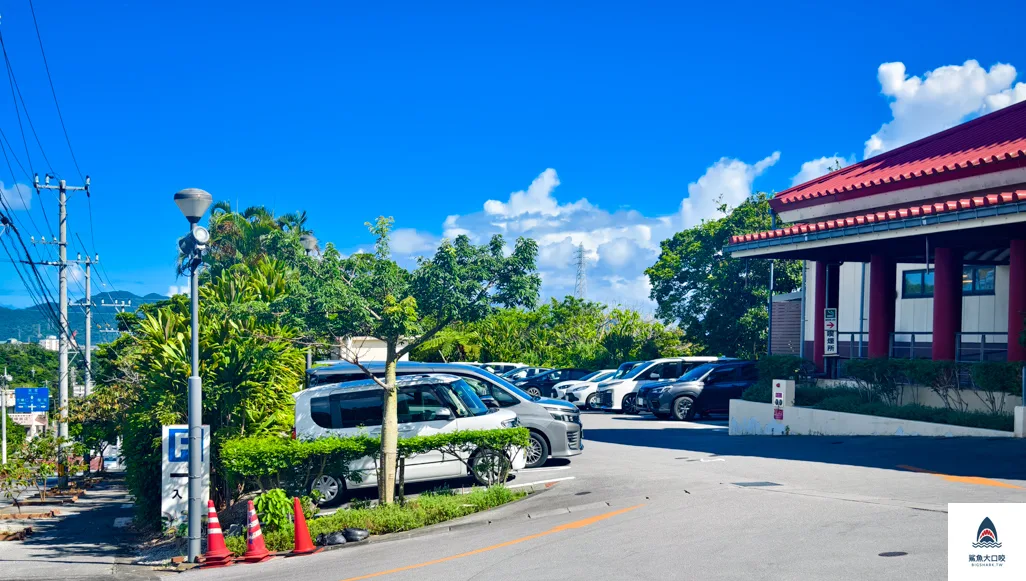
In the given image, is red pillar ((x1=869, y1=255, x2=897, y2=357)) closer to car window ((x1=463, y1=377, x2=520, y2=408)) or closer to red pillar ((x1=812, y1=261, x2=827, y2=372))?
red pillar ((x1=812, y1=261, x2=827, y2=372))

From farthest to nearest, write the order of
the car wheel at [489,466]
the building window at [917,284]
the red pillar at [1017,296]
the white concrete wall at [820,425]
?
1. the building window at [917,284]
2. the red pillar at [1017,296]
3. the white concrete wall at [820,425]
4. the car wheel at [489,466]

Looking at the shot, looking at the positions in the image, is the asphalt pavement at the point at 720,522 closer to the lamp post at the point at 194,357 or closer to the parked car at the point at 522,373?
the lamp post at the point at 194,357

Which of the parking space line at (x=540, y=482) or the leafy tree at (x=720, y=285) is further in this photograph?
the leafy tree at (x=720, y=285)

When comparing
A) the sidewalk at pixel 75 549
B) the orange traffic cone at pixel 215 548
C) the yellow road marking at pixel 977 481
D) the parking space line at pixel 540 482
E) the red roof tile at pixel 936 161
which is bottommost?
the sidewalk at pixel 75 549

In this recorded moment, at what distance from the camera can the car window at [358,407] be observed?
14258mm

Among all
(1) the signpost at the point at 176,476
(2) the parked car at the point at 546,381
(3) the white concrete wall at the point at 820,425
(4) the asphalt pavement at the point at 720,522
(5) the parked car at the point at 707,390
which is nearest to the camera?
(4) the asphalt pavement at the point at 720,522

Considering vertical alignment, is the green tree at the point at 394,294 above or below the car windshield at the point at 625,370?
above

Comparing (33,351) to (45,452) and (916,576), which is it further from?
(916,576)

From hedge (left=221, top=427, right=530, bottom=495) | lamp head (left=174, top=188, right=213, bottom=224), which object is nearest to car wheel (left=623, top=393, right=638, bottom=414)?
hedge (left=221, top=427, right=530, bottom=495)

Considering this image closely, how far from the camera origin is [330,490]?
13.7 meters

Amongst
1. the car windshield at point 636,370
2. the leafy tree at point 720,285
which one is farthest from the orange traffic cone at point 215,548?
the leafy tree at point 720,285

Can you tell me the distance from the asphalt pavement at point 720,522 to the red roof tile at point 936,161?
6.72m

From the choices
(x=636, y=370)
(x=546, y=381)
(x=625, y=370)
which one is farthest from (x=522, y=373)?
(x=636, y=370)

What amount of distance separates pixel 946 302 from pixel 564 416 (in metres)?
8.69
